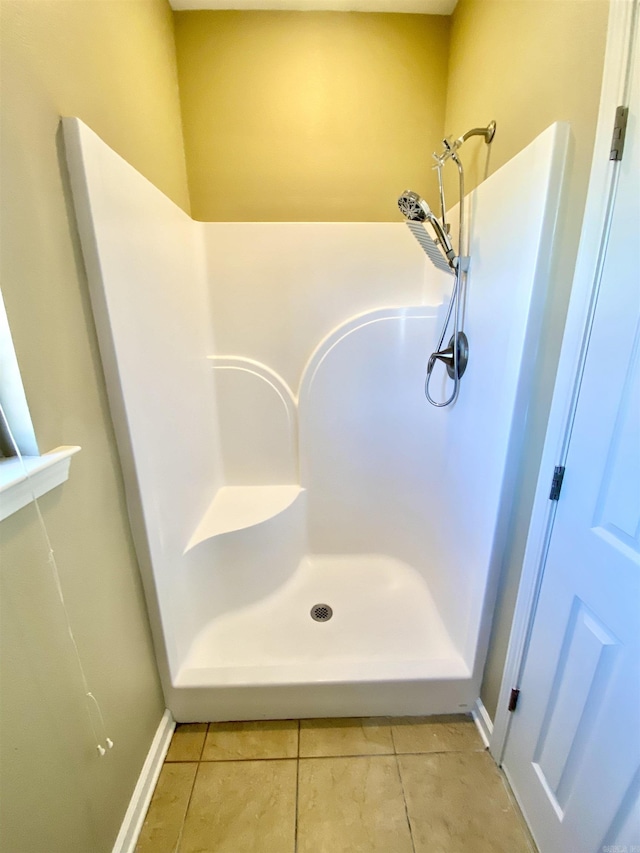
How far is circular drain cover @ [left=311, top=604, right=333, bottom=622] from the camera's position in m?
1.59

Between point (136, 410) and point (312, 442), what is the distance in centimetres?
99

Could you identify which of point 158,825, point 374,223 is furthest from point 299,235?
point 158,825

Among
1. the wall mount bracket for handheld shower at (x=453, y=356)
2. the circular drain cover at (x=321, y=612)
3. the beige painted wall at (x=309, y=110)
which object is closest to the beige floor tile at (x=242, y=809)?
the circular drain cover at (x=321, y=612)

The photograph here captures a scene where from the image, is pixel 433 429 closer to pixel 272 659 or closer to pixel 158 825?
pixel 272 659

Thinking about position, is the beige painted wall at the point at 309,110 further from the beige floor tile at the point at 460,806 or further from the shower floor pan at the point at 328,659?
the beige floor tile at the point at 460,806

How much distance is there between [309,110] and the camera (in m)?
1.58

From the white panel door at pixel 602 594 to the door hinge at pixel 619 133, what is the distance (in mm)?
13

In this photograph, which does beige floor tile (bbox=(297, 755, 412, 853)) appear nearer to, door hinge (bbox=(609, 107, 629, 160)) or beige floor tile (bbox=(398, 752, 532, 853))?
beige floor tile (bbox=(398, 752, 532, 853))

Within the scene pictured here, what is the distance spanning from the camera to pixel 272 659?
4.52 feet

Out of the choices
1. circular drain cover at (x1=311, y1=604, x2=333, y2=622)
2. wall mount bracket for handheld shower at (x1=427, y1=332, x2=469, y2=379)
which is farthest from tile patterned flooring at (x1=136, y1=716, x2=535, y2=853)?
wall mount bracket for handheld shower at (x1=427, y1=332, x2=469, y2=379)

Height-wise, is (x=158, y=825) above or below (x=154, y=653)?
below

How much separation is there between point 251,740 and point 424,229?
6.44 ft

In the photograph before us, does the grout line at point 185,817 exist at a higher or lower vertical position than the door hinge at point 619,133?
lower

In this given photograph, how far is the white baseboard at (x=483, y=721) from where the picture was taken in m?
1.19
